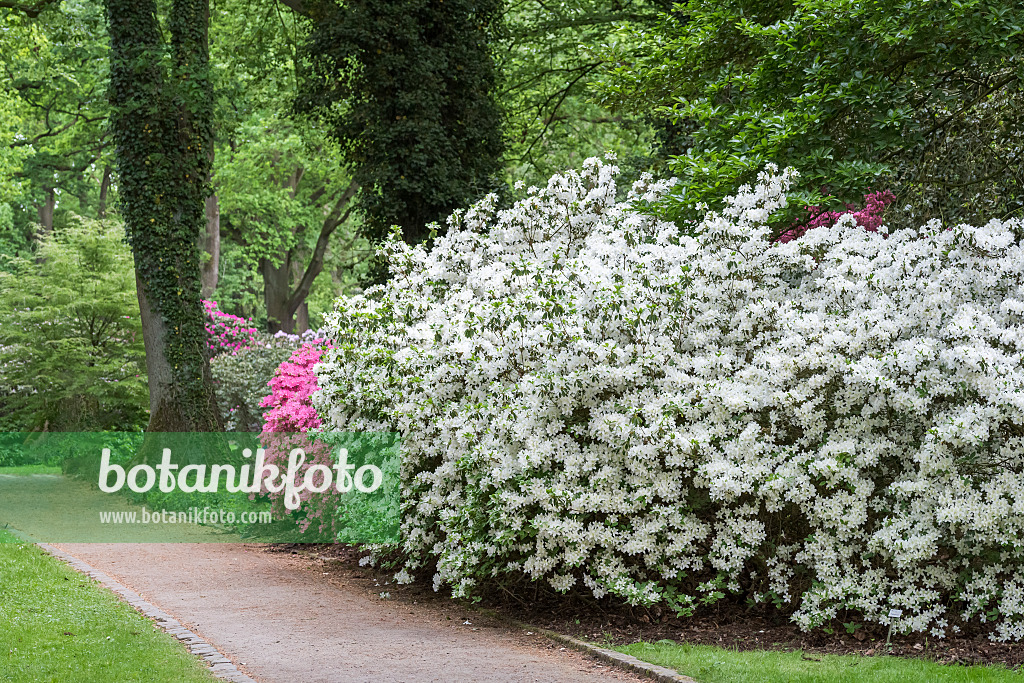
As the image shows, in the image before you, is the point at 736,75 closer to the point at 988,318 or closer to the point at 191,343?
the point at 988,318

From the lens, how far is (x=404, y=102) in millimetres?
14328

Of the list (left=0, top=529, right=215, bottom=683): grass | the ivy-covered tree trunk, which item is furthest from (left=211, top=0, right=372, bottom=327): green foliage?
(left=0, top=529, right=215, bottom=683): grass

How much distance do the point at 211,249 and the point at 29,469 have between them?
24.0 feet

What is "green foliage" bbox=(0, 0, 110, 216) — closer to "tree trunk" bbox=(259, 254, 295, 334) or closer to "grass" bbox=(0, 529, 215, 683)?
"tree trunk" bbox=(259, 254, 295, 334)

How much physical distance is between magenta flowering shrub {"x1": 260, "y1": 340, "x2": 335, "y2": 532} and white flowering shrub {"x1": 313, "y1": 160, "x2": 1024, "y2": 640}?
303 centimetres

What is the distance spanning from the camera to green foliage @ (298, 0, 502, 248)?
14375 mm

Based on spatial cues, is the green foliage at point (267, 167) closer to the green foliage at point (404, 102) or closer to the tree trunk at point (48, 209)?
the green foliage at point (404, 102)

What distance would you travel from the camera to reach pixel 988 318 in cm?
602

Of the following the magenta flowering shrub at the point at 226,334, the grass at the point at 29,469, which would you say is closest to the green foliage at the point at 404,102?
the magenta flowering shrub at the point at 226,334

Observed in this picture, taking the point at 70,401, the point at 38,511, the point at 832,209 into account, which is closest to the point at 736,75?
the point at 832,209

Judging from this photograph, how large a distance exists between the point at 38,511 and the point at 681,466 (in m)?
9.73

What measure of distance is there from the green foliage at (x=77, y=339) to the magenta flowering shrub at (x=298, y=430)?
25.8 ft

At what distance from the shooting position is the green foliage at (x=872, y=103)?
8.52 metres

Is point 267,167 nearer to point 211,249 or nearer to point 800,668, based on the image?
point 211,249
